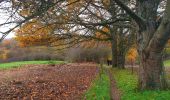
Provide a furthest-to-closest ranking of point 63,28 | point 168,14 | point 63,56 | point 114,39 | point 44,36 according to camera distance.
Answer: point 63,56 → point 114,39 → point 44,36 → point 63,28 → point 168,14

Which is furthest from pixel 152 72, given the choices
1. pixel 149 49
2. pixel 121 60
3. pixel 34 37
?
pixel 121 60

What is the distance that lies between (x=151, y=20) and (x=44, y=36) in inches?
581

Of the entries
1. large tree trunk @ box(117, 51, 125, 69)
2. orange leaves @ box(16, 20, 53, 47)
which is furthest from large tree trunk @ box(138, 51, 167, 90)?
large tree trunk @ box(117, 51, 125, 69)

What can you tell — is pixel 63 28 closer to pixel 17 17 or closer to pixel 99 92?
pixel 99 92

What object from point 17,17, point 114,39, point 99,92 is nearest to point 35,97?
point 99,92

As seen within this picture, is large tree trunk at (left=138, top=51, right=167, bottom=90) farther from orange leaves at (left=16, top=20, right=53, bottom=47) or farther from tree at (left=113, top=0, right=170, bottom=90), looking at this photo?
orange leaves at (left=16, top=20, right=53, bottom=47)

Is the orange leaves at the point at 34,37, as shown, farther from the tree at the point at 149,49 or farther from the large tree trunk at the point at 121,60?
the tree at the point at 149,49

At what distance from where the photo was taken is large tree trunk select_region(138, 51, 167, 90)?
52.2 ft

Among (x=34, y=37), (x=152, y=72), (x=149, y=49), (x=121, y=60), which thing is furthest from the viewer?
(x=121, y=60)

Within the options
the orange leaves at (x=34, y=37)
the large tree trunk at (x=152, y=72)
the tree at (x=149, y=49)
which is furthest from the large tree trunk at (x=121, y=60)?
the large tree trunk at (x=152, y=72)

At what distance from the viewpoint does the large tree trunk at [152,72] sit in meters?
15.9

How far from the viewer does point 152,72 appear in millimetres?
16047

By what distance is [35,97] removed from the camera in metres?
15.4

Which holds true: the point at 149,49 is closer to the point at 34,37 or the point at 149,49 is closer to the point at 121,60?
the point at 34,37
